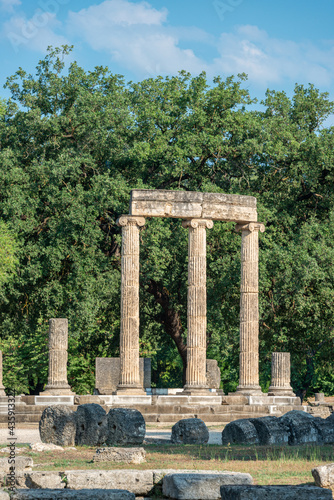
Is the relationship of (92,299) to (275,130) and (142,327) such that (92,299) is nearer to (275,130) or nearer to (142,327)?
(142,327)

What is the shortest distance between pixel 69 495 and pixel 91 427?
854cm

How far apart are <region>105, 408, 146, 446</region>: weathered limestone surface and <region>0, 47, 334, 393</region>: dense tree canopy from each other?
18.7m

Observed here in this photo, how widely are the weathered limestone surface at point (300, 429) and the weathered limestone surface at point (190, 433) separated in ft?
5.93

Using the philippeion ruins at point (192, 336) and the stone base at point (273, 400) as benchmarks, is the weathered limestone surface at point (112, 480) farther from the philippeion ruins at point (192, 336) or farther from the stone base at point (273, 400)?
the stone base at point (273, 400)

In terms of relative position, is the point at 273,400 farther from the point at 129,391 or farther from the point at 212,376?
the point at 212,376

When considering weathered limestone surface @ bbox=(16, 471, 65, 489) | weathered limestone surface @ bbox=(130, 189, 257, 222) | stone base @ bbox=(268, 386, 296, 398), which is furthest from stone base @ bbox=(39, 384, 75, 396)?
weathered limestone surface @ bbox=(16, 471, 65, 489)

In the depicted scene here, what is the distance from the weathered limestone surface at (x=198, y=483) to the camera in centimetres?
1038

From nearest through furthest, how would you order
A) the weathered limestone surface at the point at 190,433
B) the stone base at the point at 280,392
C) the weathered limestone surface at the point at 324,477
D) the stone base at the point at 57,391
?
the weathered limestone surface at the point at 324,477
the weathered limestone surface at the point at 190,433
the stone base at the point at 57,391
the stone base at the point at 280,392

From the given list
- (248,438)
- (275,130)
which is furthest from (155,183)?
(248,438)

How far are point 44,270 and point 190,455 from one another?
948 inches

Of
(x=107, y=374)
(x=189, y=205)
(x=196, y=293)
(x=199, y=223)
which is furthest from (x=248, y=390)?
(x=189, y=205)

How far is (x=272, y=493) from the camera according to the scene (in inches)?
369

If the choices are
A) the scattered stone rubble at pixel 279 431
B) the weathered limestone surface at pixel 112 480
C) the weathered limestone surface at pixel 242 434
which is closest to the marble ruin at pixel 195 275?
the scattered stone rubble at pixel 279 431

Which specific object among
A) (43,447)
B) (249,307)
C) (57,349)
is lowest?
(43,447)
